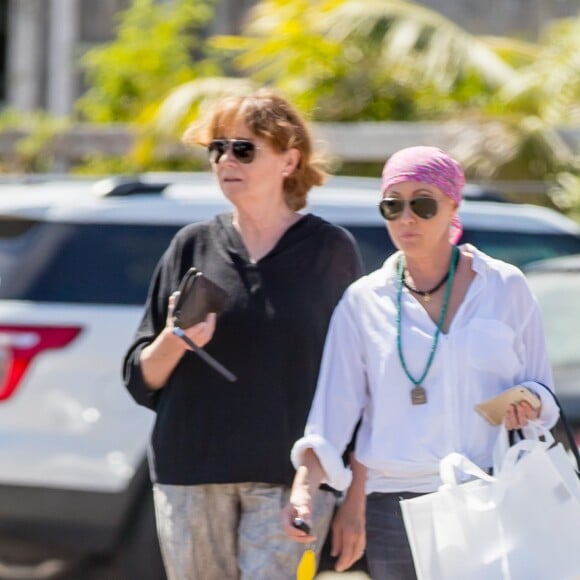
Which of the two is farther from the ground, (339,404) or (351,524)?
(339,404)

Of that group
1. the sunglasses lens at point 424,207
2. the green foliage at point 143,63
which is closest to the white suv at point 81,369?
the sunglasses lens at point 424,207

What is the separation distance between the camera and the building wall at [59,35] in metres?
17.6

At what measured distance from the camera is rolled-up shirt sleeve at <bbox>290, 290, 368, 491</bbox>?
3.46 m

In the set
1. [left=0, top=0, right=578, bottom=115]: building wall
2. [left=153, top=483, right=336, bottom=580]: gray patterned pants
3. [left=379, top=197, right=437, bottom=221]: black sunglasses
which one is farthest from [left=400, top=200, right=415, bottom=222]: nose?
[left=0, top=0, right=578, bottom=115]: building wall

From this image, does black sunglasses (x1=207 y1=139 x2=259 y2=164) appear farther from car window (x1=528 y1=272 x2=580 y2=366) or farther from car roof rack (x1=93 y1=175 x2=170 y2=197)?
car window (x1=528 y1=272 x2=580 y2=366)

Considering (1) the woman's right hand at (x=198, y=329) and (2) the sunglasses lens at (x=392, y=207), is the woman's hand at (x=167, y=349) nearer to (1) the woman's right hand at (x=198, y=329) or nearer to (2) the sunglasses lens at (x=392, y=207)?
(1) the woman's right hand at (x=198, y=329)

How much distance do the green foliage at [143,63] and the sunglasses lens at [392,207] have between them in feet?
33.9

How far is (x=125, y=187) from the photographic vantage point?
5.64 m

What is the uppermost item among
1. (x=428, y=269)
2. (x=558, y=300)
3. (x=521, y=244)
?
(x=428, y=269)

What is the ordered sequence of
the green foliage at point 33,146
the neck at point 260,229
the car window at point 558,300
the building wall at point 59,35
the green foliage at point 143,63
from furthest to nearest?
the building wall at point 59,35, the green foliage at point 143,63, the green foliage at point 33,146, the car window at point 558,300, the neck at point 260,229

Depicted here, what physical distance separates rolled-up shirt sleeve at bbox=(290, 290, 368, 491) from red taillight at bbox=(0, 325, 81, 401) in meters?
1.97

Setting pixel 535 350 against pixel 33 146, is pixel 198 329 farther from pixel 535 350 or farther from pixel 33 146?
pixel 33 146

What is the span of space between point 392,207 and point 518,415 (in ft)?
1.78

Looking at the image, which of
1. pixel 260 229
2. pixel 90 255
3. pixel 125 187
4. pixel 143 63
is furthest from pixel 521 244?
pixel 143 63
